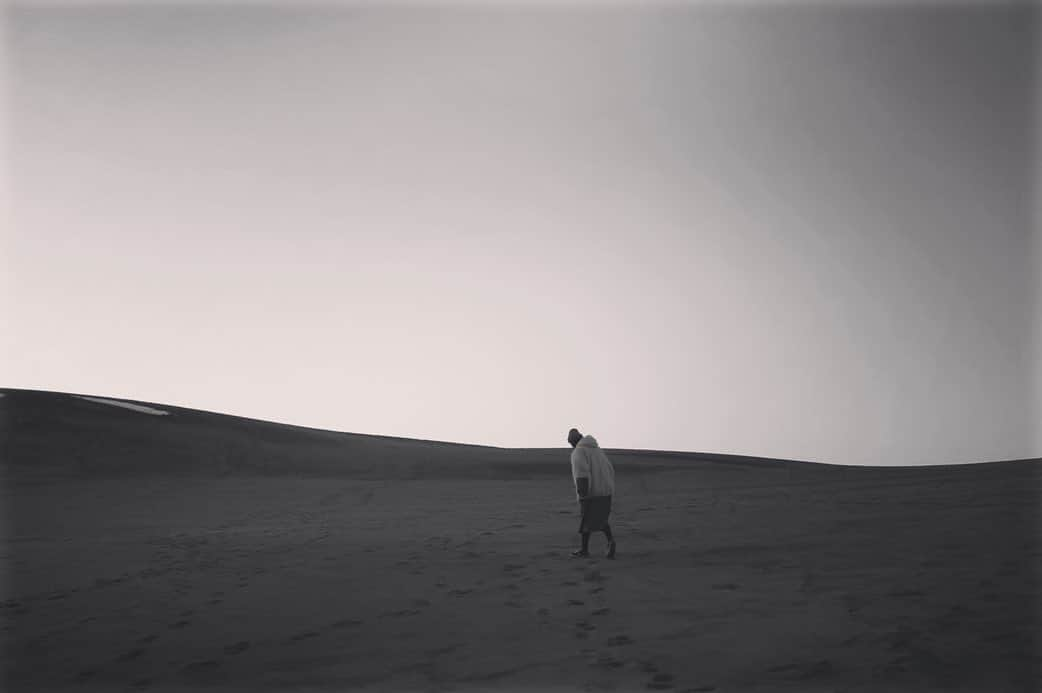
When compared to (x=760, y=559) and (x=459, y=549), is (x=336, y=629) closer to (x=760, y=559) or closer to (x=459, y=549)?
(x=459, y=549)

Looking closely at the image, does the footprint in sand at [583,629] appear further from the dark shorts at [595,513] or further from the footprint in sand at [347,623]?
the dark shorts at [595,513]

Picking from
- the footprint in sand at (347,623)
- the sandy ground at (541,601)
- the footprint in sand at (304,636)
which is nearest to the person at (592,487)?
the sandy ground at (541,601)

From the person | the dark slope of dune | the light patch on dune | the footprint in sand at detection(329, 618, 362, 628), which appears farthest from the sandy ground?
the light patch on dune

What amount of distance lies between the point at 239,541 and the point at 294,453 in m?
24.5

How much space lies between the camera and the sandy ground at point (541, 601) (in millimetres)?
7414

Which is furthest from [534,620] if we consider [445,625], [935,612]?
[935,612]

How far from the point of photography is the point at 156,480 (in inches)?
1200

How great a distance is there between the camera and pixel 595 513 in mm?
12820

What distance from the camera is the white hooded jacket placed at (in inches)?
497

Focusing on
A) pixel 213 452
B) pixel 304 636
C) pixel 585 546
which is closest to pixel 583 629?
pixel 304 636

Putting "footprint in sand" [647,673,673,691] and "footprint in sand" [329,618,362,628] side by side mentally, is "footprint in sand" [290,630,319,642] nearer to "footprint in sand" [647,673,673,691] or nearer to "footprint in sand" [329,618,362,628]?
"footprint in sand" [329,618,362,628]

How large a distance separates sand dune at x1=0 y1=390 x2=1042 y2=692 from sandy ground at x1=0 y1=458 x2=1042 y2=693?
0.13ft

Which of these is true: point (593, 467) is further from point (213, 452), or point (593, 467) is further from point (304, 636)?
point (213, 452)

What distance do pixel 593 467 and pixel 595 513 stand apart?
71 cm
